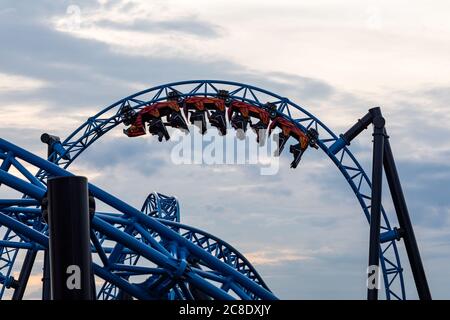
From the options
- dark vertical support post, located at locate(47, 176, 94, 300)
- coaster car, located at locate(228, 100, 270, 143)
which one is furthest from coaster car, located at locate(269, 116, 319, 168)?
dark vertical support post, located at locate(47, 176, 94, 300)

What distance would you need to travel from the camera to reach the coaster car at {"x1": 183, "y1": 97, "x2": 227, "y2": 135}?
1468 inches

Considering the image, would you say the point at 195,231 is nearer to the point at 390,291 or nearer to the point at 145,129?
the point at 145,129

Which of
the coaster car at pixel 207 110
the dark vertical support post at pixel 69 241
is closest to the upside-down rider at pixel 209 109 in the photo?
the coaster car at pixel 207 110

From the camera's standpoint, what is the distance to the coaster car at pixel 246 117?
3731cm

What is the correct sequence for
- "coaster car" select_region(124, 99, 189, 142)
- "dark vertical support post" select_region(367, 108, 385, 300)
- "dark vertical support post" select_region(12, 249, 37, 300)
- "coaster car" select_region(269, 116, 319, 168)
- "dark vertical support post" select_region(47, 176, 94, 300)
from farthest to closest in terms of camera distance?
"coaster car" select_region(124, 99, 189, 142) → "coaster car" select_region(269, 116, 319, 168) → "dark vertical support post" select_region(12, 249, 37, 300) → "dark vertical support post" select_region(367, 108, 385, 300) → "dark vertical support post" select_region(47, 176, 94, 300)

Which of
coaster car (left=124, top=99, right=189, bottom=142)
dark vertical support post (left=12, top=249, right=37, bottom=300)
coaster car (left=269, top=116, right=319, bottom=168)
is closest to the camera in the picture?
dark vertical support post (left=12, top=249, right=37, bottom=300)

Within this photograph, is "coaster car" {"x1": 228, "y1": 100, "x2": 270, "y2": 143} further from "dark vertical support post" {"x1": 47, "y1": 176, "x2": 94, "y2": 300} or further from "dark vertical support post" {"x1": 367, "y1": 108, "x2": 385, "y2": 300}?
"dark vertical support post" {"x1": 47, "y1": 176, "x2": 94, "y2": 300}

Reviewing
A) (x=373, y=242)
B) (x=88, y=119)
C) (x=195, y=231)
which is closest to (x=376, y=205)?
(x=373, y=242)

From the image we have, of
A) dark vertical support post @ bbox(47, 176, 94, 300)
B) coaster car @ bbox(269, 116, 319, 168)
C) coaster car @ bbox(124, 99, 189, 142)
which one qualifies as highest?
Answer: coaster car @ bbox(124, 99, 189, 142)

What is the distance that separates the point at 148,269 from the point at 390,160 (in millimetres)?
9113

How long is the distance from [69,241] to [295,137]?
21840 millimetres

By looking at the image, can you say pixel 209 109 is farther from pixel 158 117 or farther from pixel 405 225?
pixel 405 225

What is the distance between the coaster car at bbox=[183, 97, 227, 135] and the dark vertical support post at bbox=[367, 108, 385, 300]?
8409mm

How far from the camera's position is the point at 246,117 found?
3747 cm
